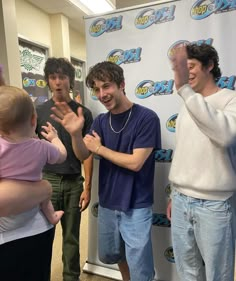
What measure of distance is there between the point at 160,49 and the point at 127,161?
2.66ft

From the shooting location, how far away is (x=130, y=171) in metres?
1.56

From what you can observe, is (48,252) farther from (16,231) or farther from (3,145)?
(3,145)

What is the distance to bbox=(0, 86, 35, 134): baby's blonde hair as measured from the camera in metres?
0.94

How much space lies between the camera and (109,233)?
1.68 meters

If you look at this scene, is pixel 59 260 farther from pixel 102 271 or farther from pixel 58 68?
pixel 58 68

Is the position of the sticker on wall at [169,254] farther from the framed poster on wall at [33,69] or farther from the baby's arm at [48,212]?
the framed poster on wall at [33,69]

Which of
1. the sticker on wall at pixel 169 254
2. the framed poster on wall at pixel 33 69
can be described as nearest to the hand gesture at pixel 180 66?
the sticker on wall at pixel 169 254

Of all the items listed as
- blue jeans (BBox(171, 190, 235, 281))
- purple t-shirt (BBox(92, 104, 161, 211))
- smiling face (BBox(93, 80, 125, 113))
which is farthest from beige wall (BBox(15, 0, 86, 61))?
blue jeans (BBox(171, 190, 235, 281))

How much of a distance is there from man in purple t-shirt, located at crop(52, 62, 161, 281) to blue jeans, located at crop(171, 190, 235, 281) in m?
0.21

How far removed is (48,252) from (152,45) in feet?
4.58

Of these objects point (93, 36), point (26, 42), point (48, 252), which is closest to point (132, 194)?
point (48, 252)

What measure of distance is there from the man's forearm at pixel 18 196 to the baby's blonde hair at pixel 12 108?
0.61 feet

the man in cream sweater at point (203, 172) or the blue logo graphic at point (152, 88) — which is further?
the blue logo graphic at point (152, 88)

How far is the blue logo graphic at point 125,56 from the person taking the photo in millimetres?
1896
